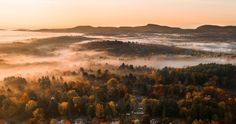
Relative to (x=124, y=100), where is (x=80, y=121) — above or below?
below

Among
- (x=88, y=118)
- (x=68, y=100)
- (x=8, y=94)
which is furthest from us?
(x=8, y=94)

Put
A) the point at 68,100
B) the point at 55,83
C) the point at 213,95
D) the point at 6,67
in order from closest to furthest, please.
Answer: the point at 68,100 < the point at 213,95 < the point at 55,83 < the point at 6,67

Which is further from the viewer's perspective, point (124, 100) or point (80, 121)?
point (124, 100)

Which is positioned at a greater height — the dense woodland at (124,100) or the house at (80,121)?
the dense woodland at (124,100)

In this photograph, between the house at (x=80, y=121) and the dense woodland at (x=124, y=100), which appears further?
the dense woodland at (x=124, y=100)

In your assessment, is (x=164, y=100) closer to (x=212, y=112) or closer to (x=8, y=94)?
(x=212, y=112)

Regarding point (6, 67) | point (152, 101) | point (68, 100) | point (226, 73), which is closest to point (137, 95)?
point (152, 101)

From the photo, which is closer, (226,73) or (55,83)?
(55,83)
